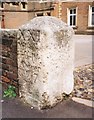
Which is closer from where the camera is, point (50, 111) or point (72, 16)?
point (50, 111)

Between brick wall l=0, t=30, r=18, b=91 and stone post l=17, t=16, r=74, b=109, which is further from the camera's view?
brick wall l=0, t=30, r=18, b=91

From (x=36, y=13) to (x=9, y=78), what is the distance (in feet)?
74.6

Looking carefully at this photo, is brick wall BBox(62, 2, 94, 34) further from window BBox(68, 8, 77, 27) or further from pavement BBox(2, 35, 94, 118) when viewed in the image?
pavement BBox(2, 35, 94, 118)

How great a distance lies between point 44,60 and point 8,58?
1.17m

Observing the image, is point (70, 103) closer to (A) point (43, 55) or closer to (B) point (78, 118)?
(B) point (78, 118)

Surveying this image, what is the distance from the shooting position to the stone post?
437cm

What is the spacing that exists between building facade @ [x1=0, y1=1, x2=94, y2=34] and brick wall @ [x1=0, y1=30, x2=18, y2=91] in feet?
54.3

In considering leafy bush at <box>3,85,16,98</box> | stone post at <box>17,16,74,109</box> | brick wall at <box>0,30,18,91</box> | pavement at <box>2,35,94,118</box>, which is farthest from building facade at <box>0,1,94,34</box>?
pavement at <box>2,35,94,118</box>

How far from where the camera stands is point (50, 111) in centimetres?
449

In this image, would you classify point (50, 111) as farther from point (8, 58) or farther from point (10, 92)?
point (8, 58)

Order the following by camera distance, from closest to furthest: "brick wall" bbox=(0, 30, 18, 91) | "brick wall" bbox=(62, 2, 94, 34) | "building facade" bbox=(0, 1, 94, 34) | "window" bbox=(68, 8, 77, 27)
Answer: "brick wall" bbox=(0, 30, 18, 91)
"brick wall" bbox=(62, 2, 94, 34)
"building facade" bbox=(0, 1, 94, 34)
"window" bbox=(68, 8, 77, 27)

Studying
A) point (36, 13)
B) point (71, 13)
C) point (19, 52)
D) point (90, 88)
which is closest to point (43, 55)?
point (19, 52)

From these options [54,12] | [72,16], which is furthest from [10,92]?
[54,12]

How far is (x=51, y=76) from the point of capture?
4.51 metres
